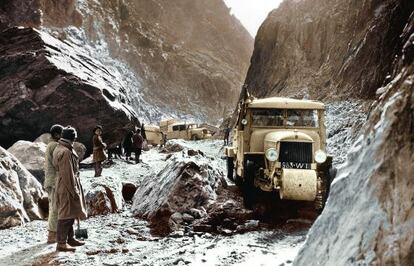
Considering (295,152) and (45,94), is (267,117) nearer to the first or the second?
(295,152)

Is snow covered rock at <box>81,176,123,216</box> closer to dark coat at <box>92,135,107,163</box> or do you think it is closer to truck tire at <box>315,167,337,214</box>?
dark coat at <box>92,135,107,163</box>

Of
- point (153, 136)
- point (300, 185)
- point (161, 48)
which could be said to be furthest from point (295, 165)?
point (161, 48)

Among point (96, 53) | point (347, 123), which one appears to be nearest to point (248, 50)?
point (96, 53)

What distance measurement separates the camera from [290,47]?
3422 centimetres

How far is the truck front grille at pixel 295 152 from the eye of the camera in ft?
27.5

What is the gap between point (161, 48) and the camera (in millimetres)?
82750

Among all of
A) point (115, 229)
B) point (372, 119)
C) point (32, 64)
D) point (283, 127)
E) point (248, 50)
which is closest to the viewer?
point (372, 119)

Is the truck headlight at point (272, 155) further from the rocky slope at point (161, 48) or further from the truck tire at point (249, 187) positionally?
the rocky slope at point (161, 48)

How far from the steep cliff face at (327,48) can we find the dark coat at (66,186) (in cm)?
1104

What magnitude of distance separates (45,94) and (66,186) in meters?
10.8

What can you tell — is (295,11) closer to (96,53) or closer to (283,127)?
(283,127)

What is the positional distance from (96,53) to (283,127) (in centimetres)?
6286

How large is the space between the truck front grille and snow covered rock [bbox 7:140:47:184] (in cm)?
670

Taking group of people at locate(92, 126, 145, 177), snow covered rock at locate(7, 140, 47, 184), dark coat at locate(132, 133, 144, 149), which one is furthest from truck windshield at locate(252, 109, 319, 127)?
dark coat at locate(132, 133, 144, 149)
